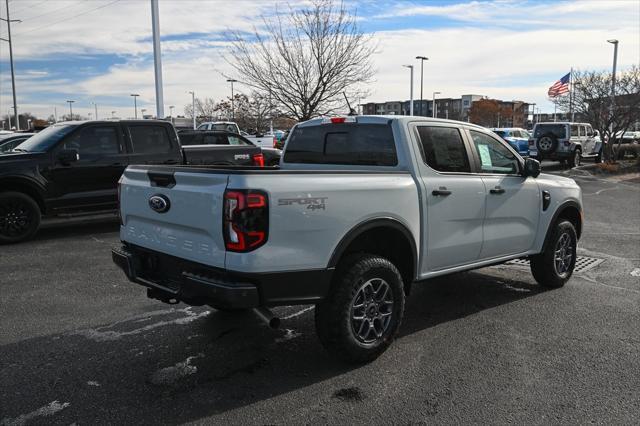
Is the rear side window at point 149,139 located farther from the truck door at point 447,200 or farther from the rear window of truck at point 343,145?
the truck door at point 447,200

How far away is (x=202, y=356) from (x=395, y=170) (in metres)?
2.12

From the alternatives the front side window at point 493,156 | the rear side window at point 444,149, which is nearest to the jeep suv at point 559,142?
the front side window at point 493,156

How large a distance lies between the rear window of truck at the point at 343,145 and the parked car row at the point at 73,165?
15.3 ft

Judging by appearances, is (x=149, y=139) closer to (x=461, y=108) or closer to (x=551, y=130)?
(x=551, y=130)

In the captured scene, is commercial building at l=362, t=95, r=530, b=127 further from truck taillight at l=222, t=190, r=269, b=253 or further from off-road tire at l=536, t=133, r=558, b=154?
truck taillight at l=222, t=190, r=269, b=253

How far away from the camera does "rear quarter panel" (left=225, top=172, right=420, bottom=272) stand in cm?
333

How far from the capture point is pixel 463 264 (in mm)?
4887

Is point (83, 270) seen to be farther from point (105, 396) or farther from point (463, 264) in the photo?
point (463, 264)

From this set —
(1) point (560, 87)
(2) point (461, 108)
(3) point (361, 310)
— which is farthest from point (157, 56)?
(2) point (461, 108)

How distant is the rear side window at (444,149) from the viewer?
4.62 m

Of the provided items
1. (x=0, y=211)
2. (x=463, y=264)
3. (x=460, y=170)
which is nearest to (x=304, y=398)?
(x=463, y=264)

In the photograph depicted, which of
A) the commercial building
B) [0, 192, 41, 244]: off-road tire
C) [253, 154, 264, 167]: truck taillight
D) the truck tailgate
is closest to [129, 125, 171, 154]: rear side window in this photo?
[0, 192, 41, 244]: off-road tire

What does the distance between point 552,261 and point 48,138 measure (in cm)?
768

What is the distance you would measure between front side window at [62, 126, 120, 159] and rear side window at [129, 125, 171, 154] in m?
0.31
